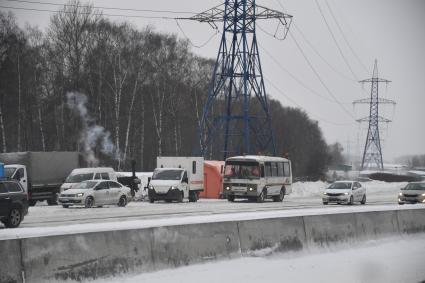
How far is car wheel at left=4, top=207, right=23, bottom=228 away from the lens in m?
21.3

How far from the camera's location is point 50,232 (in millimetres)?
10703

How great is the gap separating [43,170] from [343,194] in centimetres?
1645

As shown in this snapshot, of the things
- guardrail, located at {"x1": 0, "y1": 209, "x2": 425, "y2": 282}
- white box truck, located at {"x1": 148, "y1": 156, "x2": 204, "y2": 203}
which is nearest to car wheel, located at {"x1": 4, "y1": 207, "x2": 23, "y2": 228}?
guardrail, located at {"x1": 0, "y1": 209, "x2": 425, "y2": 282}

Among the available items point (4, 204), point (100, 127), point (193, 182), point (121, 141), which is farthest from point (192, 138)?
point (4, 204)

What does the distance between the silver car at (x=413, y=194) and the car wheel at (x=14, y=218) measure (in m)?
26.8

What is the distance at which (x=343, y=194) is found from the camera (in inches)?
1666

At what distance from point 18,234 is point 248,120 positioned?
47613 mm

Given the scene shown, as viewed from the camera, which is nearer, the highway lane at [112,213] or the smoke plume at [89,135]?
the highway lane at [112,213]

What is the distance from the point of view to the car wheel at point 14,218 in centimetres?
2134

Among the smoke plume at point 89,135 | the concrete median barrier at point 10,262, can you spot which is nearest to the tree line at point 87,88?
the smoke plume at point 89,135

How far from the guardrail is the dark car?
913 centimetres

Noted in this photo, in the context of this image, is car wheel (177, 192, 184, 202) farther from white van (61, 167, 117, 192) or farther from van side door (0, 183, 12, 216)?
van side door (0, 183, 12, 216)

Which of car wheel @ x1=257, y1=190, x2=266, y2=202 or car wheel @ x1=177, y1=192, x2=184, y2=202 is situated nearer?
car wheel @ x1=177, y1=192, x2=184, y2=202

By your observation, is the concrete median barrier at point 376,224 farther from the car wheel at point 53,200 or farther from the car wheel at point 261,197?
the car wheel at point 53,200
